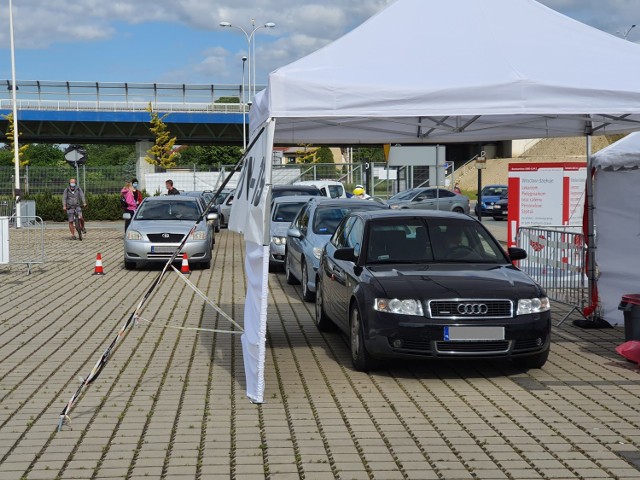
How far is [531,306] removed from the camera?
8.73 metres

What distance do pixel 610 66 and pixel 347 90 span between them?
250 cm

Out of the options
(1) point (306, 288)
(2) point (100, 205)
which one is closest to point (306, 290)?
(1) point (306, 288)

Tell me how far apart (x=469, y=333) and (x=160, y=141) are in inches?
2307

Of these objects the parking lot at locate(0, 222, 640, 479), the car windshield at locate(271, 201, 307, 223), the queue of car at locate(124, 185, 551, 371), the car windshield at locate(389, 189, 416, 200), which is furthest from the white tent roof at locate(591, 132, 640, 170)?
the car windshield at locate(389, 189, 416, 200)

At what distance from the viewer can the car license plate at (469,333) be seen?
8430 mm

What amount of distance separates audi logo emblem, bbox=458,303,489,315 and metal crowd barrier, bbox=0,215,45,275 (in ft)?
37.4

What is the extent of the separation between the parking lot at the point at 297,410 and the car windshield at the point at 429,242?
43.3 inches

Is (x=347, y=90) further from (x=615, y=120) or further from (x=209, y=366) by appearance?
(x=615, y=120)

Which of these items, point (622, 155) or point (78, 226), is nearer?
point (622, 155)

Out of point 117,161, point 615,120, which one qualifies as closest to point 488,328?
point 615,120

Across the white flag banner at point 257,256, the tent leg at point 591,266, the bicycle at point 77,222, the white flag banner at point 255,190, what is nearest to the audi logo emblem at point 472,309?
the white flag banner at point 257,256

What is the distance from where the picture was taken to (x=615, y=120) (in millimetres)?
10594

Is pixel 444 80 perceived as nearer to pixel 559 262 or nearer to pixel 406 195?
pixel 559 262

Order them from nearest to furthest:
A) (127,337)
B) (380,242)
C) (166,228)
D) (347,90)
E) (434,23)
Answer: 1. (347,90)
2. (434,23)
3. (380,242)
4. (127,337)
5. (166,228)
